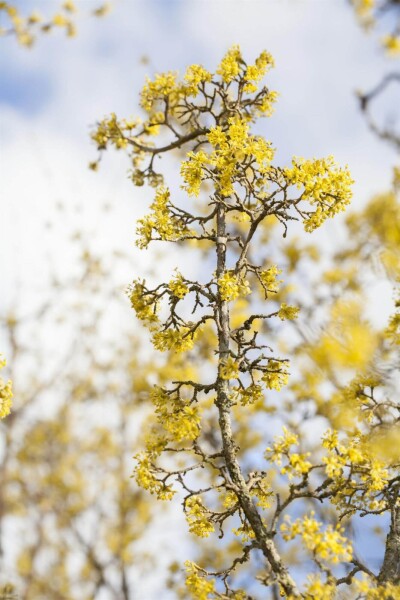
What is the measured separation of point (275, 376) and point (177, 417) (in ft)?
2.24

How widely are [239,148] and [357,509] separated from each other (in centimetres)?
236

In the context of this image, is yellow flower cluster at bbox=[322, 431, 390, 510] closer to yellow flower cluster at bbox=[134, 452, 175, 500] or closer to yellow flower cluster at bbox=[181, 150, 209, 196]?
yellow flower cluster at bbox=[134, 452, 175, 500]

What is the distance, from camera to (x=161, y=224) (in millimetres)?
3465

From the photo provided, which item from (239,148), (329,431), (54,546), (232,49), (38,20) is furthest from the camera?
(54,546)

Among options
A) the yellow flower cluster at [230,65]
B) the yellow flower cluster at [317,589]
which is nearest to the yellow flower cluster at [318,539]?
the yellow flower cluster at [317,589]

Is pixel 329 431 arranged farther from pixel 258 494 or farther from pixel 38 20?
pixel 38 20

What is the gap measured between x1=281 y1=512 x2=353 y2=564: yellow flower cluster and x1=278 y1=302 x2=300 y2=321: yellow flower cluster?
4.05 ft

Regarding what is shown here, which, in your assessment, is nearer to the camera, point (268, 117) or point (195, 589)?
point (195, 589)

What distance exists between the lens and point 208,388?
124 inches

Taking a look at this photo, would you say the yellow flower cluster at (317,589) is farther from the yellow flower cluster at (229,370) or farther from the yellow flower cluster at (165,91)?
the yellow flower cluster at (165,91)

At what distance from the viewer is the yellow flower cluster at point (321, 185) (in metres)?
3.27

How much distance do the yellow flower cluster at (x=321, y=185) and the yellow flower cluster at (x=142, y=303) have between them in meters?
1.17

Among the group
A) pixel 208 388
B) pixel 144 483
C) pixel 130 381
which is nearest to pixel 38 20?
pixel 208 388

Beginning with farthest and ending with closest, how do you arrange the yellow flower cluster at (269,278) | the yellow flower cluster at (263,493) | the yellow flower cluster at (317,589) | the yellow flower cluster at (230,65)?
the yellow flower cluster at (230,65), the yellow flower cluster at (269,278), the yellow flower cluster at (263,493), the yellow flower cluster at (317,589)
